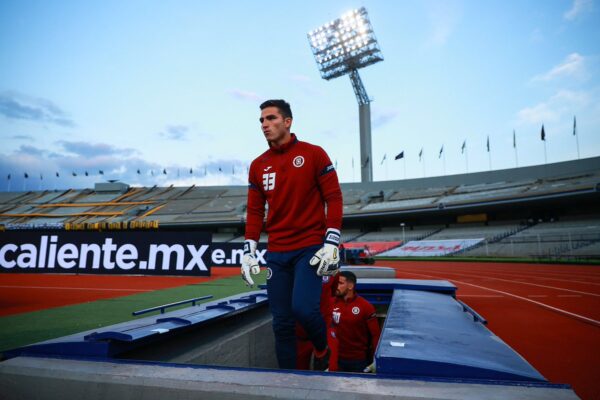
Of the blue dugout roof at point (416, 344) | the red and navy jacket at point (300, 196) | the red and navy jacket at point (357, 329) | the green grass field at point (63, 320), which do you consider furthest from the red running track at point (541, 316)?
the red and navy jacket at point (300, 196)

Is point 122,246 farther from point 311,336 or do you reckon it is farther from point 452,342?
point 452,342

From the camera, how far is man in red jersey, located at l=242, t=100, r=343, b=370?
233cm

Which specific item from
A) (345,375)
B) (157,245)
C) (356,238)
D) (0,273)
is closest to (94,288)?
(157,245)

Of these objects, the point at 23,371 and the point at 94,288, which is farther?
the point at 94,288

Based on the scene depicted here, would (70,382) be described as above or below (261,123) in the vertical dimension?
below

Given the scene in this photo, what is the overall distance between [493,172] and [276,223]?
150 feet

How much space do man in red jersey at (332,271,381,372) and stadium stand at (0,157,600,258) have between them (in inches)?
1016

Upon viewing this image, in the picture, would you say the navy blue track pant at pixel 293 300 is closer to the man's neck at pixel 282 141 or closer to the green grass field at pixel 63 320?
the man's neck at pixel 282 141

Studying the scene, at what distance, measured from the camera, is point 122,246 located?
503 inches

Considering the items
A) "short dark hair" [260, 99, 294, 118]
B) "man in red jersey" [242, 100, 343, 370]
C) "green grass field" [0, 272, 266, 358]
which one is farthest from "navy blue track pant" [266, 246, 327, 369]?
"green grass field" [0, 272, 266, 358]

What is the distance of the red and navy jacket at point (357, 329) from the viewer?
383 centimetres

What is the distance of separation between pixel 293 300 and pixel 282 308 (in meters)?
0.19

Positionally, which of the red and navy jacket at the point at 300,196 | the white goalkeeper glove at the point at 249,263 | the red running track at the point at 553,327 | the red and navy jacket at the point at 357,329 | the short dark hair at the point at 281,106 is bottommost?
the red running track at the point at 553,327

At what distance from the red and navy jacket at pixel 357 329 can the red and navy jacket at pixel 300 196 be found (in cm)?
169
